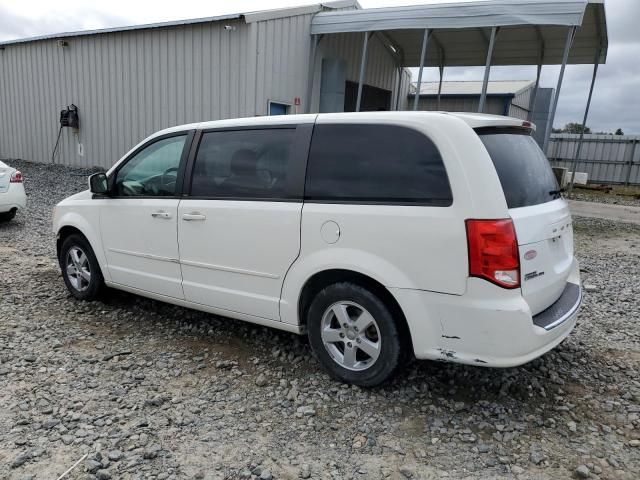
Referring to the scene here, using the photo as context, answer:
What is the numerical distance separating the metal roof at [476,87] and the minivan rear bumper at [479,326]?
21.4m

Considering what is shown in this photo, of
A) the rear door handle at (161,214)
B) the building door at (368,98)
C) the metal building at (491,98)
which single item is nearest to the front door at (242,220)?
the rear door handle at (161,214)

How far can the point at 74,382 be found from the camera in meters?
3.51

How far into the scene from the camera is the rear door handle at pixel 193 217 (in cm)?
384

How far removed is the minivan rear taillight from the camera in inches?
109

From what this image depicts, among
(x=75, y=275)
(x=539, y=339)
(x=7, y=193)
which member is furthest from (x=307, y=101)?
(x=539, y=339)

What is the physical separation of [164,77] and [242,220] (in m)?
11.0

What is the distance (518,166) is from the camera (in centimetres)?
317

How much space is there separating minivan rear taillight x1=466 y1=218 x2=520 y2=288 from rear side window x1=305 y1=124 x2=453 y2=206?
0.24 m

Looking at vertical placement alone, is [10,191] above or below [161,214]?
below

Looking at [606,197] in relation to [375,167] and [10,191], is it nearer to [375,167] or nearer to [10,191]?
[375,167]

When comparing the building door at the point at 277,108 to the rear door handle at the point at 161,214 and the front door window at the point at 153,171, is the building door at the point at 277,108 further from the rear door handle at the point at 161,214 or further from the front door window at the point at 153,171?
the rear door handle at the point at 161,214

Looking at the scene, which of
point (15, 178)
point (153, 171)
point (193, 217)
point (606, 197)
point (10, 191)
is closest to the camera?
point (193, 217)

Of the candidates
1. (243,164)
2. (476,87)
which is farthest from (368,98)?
(243,164)

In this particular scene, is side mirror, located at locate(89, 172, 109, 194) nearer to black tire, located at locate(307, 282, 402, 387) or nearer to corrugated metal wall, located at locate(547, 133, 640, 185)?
black tire, located at locate(307, 282, 402, 387)
